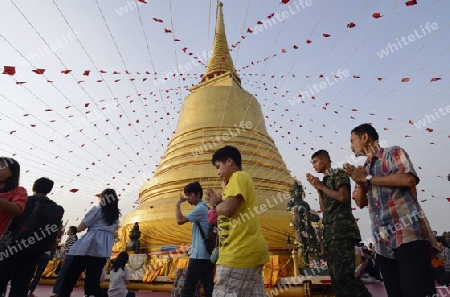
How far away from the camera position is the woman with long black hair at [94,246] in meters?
3.50

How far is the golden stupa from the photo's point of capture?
9.55 meters

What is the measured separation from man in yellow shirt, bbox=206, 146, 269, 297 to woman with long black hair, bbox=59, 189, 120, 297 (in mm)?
1972

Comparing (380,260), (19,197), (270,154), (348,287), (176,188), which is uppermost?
(270,154)

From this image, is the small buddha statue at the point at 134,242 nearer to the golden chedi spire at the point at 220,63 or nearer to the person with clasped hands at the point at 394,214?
the person with clasped hands at the point at 394,214

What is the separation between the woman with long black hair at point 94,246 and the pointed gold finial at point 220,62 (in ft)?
45.8

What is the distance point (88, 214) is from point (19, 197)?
92 cm

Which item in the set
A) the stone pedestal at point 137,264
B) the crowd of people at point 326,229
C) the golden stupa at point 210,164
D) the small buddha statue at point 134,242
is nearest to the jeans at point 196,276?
the crowd of people at point 326,229

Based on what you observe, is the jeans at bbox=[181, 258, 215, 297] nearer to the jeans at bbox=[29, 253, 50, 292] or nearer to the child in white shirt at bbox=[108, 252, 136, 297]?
the child in white shirt at bbox=[108, 252, 136, 297]

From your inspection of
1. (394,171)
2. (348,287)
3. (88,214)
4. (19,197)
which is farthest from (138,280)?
(394,171)

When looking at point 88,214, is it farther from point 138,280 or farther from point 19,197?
point 138,280

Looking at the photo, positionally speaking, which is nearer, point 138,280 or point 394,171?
point 394,171

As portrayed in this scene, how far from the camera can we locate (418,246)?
7.09 ft

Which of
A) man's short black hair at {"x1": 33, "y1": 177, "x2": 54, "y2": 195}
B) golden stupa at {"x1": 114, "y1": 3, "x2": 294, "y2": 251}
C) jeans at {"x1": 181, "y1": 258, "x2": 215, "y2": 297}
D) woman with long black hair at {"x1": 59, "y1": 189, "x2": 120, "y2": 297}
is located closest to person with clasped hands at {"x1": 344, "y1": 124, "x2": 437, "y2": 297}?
jeans at {"x1": 181, "y1": 258, "x2": 215, "y2": 297}

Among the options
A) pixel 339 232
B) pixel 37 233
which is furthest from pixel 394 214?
pixel 37 233
